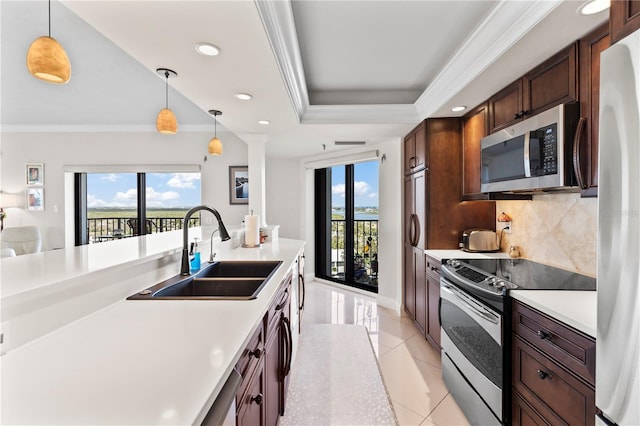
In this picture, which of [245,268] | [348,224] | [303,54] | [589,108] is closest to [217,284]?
[245,268]

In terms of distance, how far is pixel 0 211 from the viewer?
5016 millimetres

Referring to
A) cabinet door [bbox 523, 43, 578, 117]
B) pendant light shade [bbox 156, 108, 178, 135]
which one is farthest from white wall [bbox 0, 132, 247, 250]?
cabinet door [bbox 523, 43, 578, 117]

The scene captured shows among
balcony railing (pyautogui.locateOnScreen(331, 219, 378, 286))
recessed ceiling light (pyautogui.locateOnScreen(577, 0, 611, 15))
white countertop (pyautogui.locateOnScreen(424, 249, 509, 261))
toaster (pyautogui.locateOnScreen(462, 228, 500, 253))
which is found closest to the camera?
recessed ceiling light (pyautogui.locateOnScreen(577, 0, 611, 15))

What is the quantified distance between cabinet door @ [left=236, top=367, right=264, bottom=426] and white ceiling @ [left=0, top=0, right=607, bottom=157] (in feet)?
5.13

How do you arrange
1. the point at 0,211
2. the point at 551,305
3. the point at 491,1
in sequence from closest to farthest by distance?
1. the point at 551,305
2. the point at 491,1
3. the point at 0,211

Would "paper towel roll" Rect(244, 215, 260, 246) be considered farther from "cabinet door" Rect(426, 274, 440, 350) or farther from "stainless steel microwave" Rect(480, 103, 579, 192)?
"stainless steel microwave" Rect(480, 103, 579, 192)

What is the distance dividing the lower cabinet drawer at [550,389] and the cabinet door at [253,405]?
1252 millimetres

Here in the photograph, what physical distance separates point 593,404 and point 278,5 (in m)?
2.26

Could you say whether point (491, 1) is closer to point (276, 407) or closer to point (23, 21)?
point (276, 407)

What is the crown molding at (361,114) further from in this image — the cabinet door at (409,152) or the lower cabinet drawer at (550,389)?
the lower cabinet drawer at (550,389)

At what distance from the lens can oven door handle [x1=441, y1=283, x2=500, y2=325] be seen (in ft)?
5.37

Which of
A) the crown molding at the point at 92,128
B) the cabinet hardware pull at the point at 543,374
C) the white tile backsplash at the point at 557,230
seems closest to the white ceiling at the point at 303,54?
the white tile backsplash at the point at 557,230

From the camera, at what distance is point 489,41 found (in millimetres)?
1755

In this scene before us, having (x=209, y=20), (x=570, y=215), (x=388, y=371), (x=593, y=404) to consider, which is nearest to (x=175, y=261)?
(x=209, y=20)
